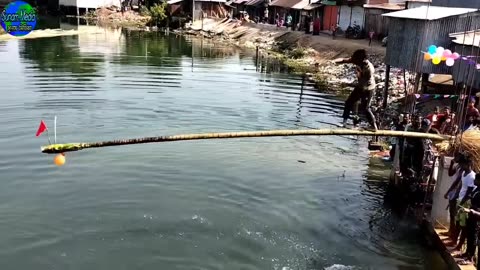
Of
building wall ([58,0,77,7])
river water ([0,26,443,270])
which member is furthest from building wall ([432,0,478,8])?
building wall ([58,0,77,7])

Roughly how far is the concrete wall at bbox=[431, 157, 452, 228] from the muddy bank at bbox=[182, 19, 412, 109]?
17812 millimetres

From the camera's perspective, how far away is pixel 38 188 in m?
16.0

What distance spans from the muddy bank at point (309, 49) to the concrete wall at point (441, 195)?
17812 mm

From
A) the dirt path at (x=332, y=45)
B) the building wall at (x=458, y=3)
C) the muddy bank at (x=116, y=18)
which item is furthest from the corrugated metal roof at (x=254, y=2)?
the building wall at (x=458, y=3)

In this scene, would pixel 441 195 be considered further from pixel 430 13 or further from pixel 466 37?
pixel 430 13

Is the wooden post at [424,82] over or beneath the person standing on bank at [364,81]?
beneath

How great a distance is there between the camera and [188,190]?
16.2m

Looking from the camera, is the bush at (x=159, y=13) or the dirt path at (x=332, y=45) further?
the bush at (x=159, y=13)

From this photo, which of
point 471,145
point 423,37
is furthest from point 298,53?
point 471,145

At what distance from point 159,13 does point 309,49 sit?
41821 mm

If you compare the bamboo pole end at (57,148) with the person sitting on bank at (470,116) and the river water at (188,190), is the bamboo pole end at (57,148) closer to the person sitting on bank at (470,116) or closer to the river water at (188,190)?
the river water at (188,190)

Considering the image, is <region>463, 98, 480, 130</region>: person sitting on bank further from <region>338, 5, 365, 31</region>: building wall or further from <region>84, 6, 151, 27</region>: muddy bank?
<region>84, 6, 151, 27</region>: muddy bank

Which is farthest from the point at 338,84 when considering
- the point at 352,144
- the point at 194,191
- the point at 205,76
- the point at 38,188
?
the point at 38,188

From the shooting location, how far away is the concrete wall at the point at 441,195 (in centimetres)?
1189
